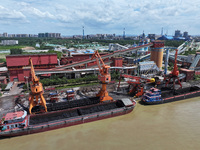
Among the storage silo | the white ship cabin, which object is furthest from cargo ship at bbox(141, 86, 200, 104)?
A: the white ship cabin

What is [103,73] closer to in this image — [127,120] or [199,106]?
[127,120]

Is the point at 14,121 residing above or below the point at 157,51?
below

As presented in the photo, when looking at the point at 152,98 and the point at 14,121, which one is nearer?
the point at 14,121

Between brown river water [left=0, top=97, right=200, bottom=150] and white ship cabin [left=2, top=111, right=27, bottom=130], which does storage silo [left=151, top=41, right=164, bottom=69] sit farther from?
white ship cabin [left=2, top=111, right=27, bottom=130]

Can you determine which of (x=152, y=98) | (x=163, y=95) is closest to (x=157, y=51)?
(x=163, y=95)

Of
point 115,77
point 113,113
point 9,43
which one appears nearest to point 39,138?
point 113,113

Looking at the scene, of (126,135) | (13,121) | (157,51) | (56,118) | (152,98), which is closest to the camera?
(126,135)

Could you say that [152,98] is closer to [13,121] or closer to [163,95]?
[163,95]

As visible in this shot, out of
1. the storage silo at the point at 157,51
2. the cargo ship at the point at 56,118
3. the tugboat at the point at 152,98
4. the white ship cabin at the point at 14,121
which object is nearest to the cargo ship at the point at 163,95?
the tugboat at the point at 152,98
